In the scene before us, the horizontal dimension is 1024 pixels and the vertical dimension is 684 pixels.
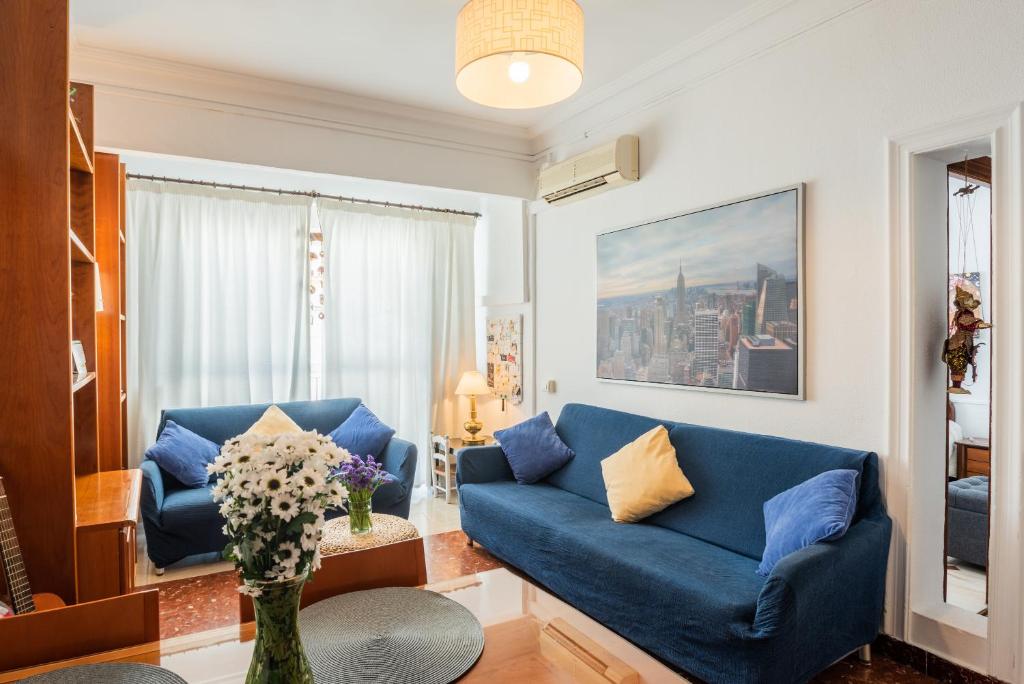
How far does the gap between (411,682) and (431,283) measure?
432 cm

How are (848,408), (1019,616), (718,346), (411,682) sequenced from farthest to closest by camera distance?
(718,346) → (848,408) → (1019,616) → (411,682)

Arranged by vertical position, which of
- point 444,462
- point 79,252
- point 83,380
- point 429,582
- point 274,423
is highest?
point 79,252

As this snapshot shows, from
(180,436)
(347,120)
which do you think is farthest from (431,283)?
(180,436)

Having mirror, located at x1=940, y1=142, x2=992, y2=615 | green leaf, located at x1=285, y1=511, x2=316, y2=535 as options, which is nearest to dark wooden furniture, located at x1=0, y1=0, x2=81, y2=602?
green leaf, located at x1=285, y1=511, x2=316, y2=535

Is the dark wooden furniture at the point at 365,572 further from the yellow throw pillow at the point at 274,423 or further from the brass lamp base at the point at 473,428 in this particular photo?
the brass lamp base at the point at 473,428

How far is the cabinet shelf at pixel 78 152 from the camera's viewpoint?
2318 millimetres

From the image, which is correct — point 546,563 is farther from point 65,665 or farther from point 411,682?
point 65,665

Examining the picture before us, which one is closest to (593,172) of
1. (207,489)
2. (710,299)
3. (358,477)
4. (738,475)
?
(710,299)

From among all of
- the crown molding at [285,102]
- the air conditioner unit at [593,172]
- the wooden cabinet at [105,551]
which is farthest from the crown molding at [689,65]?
the wooden cabinet at [105,551]

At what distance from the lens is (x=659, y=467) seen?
306cm

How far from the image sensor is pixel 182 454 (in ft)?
12.3

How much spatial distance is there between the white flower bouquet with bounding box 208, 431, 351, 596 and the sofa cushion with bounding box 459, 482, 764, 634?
1673 millimetres

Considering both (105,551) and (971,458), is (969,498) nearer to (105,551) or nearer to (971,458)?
(971,458)

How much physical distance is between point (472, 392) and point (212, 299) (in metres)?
2.05
